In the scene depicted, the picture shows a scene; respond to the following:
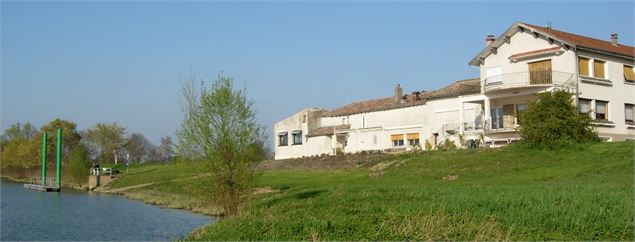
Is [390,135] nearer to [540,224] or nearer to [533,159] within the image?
[533,159]

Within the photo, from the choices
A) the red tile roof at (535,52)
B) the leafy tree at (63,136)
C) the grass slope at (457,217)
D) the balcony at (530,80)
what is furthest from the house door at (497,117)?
the leafy tree at (63,136)

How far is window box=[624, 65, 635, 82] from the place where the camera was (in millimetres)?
44219

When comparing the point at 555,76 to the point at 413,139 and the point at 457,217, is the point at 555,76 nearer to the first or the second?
the point at 413,139

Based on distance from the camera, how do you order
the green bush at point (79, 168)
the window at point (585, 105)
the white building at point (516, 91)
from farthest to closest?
the green bush at point (79, 168) → the white building at point (516, 91) → the window at point (585, 105)

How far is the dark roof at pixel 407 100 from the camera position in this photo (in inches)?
1974

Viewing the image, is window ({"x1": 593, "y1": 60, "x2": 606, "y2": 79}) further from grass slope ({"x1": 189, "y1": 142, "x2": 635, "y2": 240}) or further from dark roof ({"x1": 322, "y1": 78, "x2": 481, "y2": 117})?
grass slope ({"x1": 189, "y1": 142, "x2": 635, "y2": 240})

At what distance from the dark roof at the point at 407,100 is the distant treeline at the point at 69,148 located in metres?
29.3

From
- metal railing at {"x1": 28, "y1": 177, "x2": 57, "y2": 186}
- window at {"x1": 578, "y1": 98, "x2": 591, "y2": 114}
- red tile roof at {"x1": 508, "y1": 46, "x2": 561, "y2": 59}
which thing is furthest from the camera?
metal railing at {"x1": 28, "y1": 177, "x2": 57, "y2": 186}

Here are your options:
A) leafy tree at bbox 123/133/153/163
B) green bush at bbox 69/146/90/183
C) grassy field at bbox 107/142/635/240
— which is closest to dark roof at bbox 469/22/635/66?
grassy field at bbox 107/142/635/240

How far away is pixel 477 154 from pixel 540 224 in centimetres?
2222

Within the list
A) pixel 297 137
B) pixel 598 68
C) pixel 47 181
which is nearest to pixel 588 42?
pixel 598 68

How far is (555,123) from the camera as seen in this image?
111 feet

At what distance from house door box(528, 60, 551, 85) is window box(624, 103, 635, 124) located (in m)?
6.35

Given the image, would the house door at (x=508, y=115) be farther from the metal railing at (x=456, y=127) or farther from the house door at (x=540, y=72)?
the house door at (x=540, y=72)
